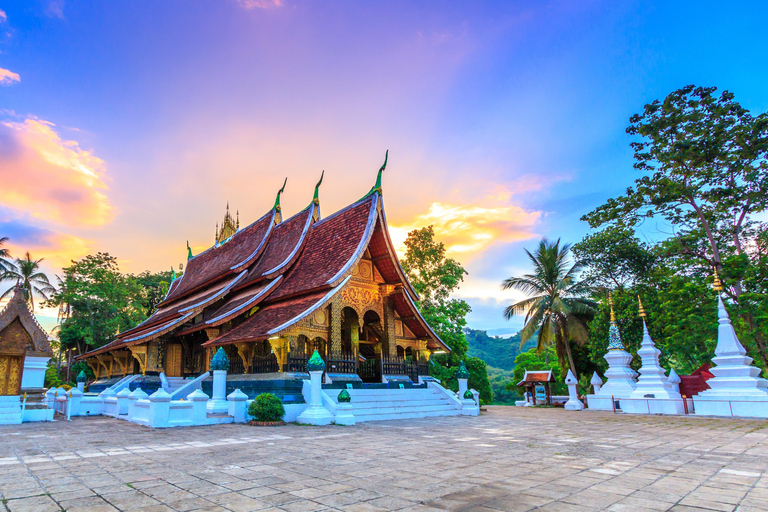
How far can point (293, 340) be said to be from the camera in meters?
11.7

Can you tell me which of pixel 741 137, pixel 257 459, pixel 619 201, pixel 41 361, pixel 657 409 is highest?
pixel 741 137

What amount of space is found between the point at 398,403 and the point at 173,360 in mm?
8782

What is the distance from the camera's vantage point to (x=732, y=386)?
10758 millimetres

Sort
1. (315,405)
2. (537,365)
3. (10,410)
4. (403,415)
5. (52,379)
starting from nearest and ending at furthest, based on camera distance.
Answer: (315,405), (10,410), (403,415), (52,379), (537,365)

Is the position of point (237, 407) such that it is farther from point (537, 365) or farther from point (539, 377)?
point (537, 365)

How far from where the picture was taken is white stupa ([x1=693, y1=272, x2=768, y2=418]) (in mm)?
10172

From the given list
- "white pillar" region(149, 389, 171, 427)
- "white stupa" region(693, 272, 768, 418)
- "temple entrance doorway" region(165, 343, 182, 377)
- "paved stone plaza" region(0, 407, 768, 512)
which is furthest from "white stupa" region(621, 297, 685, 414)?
"temple entrance doorway" region(165, 343, 182, 377)

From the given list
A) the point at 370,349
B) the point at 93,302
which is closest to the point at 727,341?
the point at 370,349

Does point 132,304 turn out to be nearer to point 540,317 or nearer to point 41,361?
point 41,361

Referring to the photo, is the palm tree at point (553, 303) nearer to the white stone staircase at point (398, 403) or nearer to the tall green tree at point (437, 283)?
the tall green tree at point (437, 283)

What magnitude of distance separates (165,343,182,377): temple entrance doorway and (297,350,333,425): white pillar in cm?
791

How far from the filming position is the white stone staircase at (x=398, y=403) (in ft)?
33.3

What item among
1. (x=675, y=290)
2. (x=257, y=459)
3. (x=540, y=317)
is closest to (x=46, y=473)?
(x=257, y=459)

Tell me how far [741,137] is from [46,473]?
19.2 metres
